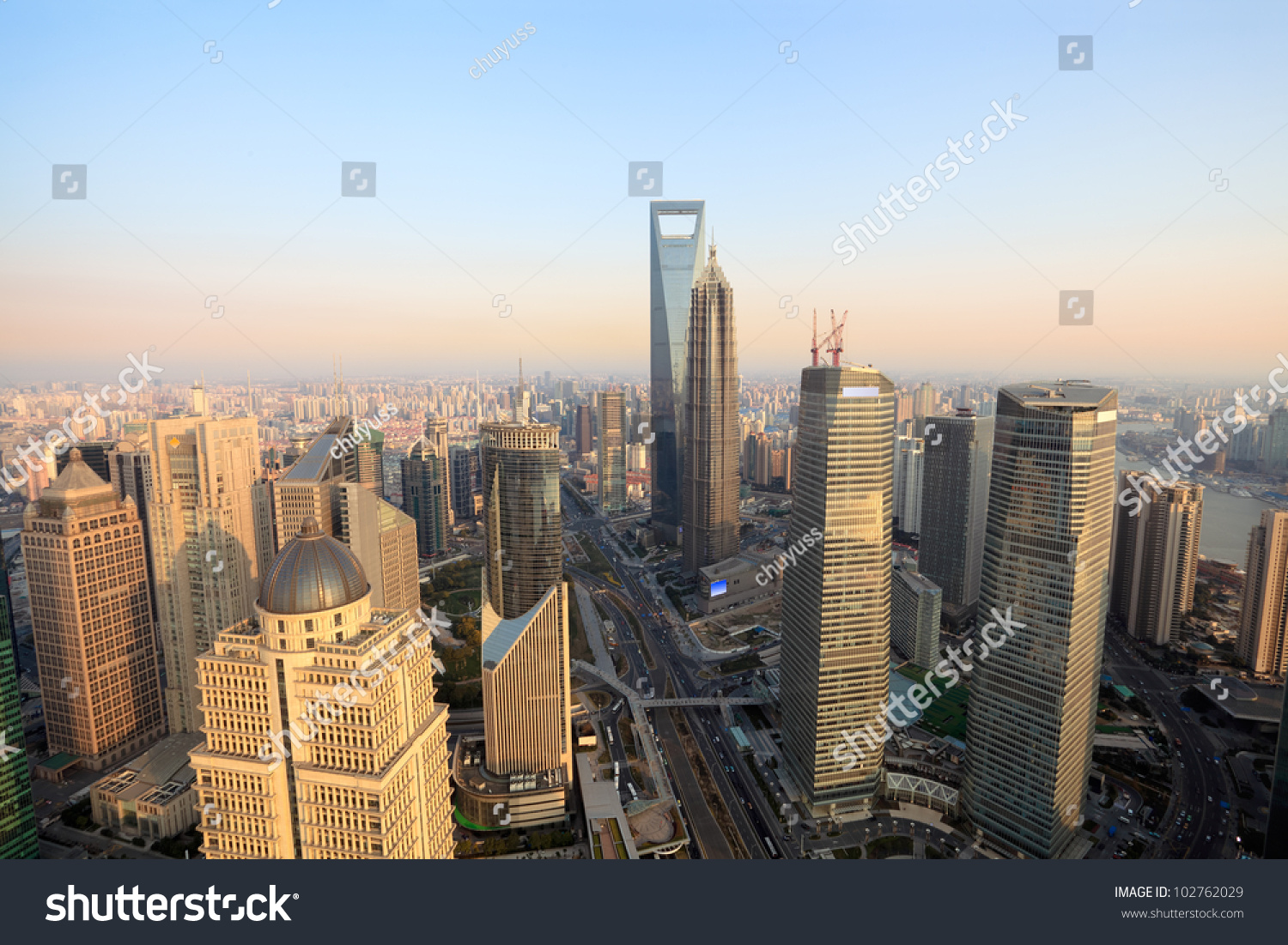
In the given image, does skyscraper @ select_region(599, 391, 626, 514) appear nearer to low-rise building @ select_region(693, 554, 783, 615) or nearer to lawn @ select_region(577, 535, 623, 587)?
lawn @ select_region(577, 535, 623, 587)

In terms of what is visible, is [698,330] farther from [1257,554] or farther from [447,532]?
[1257,554]

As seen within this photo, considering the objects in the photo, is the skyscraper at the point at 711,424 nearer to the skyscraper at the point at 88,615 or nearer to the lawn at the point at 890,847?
the lawn at the point at 890,847

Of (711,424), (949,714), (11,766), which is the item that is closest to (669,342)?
(711,424)

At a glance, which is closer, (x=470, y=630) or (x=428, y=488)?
(x=470, y=630)

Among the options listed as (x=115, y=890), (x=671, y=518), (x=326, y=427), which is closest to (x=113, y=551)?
(x=326, y=427)

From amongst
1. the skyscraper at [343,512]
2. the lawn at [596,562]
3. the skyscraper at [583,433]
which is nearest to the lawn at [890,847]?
the skyscraper at [343,512]

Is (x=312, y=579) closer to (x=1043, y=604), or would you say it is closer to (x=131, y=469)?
(x=1043, y=604)
